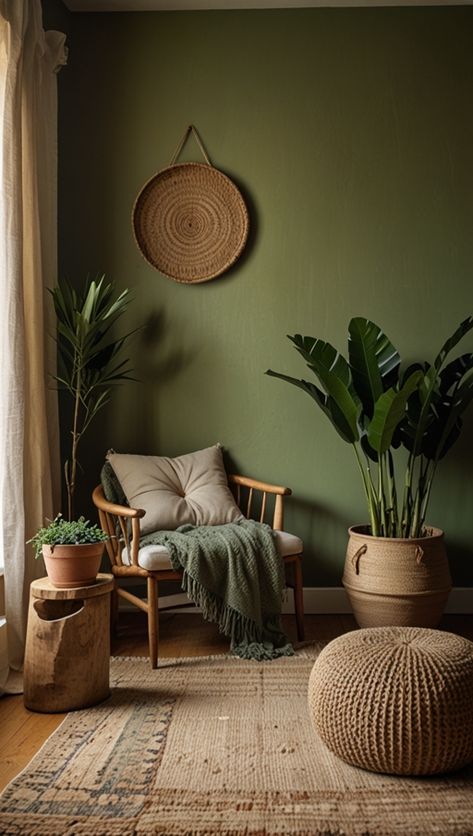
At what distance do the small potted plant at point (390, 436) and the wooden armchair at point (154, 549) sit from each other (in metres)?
0.27

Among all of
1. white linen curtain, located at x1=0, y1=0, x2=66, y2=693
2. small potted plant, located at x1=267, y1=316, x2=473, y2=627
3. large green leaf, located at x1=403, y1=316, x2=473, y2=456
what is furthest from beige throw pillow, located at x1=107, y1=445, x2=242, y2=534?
large green leaf, located at x1=403, y1=316, x2=473, y2=456

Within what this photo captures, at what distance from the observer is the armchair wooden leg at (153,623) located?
121 inches

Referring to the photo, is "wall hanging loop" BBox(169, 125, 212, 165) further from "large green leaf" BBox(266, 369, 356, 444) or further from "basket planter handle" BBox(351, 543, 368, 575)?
"basket planter handle" BBox(351, 543, 368, 575)

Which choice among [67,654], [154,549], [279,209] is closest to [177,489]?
[154,549]

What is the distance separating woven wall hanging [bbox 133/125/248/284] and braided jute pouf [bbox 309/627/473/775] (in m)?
2.26

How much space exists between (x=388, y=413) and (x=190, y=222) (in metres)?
1.48

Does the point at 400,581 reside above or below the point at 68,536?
below

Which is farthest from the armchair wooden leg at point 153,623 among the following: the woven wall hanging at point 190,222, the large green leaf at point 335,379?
the woven wall hanging at point 190,222

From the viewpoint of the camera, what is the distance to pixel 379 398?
10.5 feet

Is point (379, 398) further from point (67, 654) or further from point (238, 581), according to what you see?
point (67, 654)

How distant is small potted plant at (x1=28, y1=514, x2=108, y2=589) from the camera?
2.69m

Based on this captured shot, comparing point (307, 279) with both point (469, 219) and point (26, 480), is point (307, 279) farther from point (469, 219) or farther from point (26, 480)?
point (26, 480)

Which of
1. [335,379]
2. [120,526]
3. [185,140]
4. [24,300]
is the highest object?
[185,140]

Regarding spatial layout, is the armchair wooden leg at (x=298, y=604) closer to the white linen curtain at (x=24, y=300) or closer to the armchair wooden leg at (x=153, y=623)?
the armchair wooden leg at (x=153, y=623)
